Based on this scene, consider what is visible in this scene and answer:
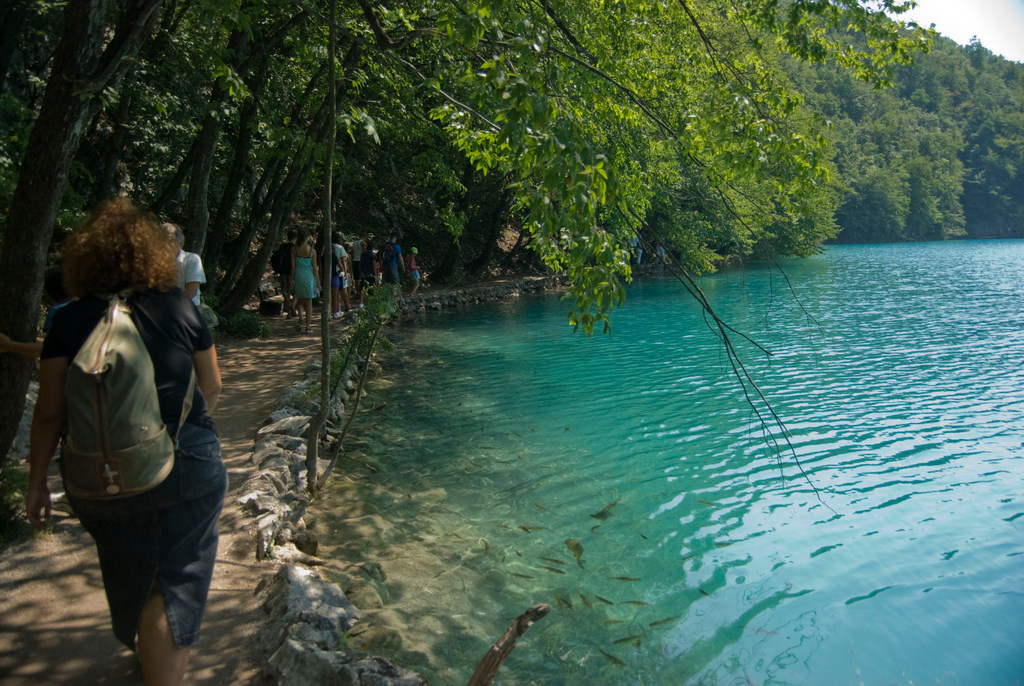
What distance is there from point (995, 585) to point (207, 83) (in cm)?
1512

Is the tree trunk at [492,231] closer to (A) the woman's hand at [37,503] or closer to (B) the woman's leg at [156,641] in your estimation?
(A) the woman's hand at [37,503]

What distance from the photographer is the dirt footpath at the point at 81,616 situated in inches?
128

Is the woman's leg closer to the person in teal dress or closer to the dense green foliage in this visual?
the dense green foliage

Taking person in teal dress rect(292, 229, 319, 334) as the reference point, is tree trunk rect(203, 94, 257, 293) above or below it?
above

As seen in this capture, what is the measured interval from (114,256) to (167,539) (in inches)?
42.5

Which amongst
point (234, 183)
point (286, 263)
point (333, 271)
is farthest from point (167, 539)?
point (333, 271)

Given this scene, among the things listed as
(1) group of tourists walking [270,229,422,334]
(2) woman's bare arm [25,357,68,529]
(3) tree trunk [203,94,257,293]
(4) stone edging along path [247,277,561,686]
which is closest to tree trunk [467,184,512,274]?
(1) group of tourists walking [270,229,422,334]

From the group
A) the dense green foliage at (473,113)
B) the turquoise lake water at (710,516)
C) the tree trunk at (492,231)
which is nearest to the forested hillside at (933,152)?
the tree trunk at (492,231)

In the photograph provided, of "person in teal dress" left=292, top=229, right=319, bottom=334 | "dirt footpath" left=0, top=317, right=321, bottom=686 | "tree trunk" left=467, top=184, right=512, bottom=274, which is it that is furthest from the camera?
"tree trunk" left=467, top=184, right=512, bottom=274

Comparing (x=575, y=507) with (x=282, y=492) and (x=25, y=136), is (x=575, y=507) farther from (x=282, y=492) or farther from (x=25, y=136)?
(x=25, y=136)

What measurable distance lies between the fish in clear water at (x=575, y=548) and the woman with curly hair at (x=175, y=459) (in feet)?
12.2

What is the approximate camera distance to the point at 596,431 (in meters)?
9.38

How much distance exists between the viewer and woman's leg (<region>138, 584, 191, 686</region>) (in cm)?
262

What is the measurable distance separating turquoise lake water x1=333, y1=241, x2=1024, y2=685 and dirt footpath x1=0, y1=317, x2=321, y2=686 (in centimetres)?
114
